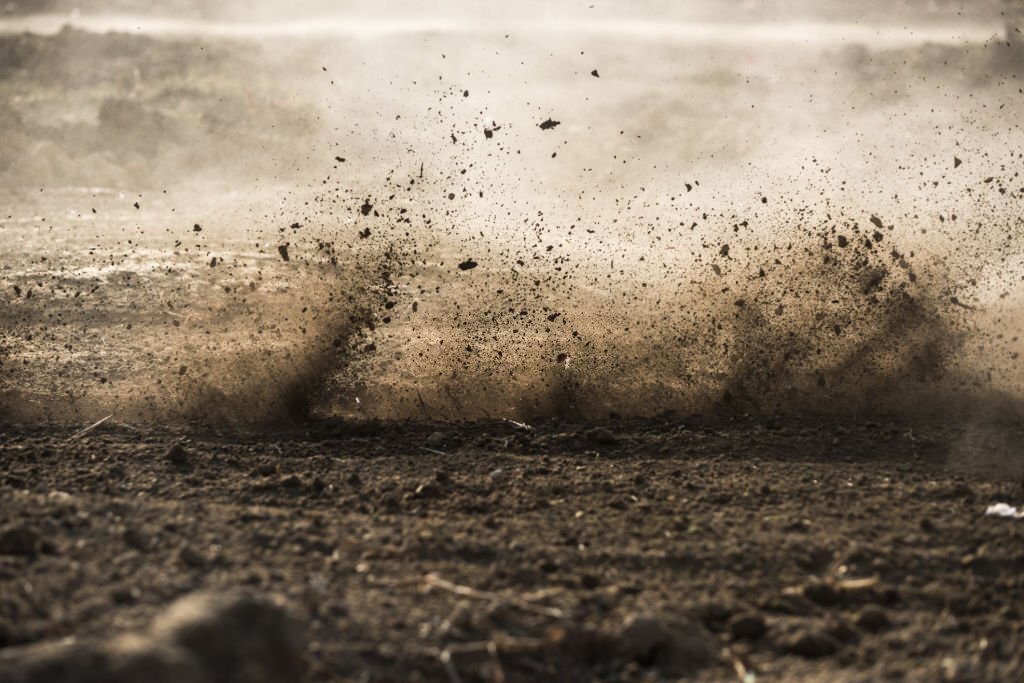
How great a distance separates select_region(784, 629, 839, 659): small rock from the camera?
9.40ft

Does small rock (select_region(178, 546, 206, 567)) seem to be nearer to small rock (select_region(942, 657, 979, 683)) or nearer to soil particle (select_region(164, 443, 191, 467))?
soil particle (select_region(164, 443, 191, 467))

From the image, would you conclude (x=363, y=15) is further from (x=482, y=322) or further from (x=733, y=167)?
(x=482, y=322)

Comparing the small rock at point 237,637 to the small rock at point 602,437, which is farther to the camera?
the small rock at point 602,437

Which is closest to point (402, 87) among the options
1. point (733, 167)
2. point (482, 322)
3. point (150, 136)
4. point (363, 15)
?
point (363, 15)

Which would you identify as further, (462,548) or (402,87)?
(402,87)

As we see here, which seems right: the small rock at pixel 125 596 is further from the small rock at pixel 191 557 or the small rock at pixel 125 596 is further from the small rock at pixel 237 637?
the small rock at pixel 237 637

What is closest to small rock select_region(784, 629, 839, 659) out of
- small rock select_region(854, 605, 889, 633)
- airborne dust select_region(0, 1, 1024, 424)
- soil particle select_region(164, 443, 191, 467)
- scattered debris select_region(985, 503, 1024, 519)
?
small rock select_region(854, 605, 889, 633)

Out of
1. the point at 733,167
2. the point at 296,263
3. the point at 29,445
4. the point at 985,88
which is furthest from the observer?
the point at 985,88

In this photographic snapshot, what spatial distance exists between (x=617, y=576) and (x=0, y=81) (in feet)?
28.1

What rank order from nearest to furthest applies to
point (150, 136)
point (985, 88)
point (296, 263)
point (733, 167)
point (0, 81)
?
1. point (296, 263)
2. point (733, 167)
3. point (985, 88)
4. point (150, 136)
5. point (0, 81)

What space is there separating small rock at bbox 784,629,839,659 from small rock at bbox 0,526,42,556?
2077mm

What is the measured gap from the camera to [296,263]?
20.7 feet

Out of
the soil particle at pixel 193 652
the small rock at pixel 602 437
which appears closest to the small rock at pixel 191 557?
the soil particle at pixel 193 652

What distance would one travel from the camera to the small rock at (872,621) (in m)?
2.98
